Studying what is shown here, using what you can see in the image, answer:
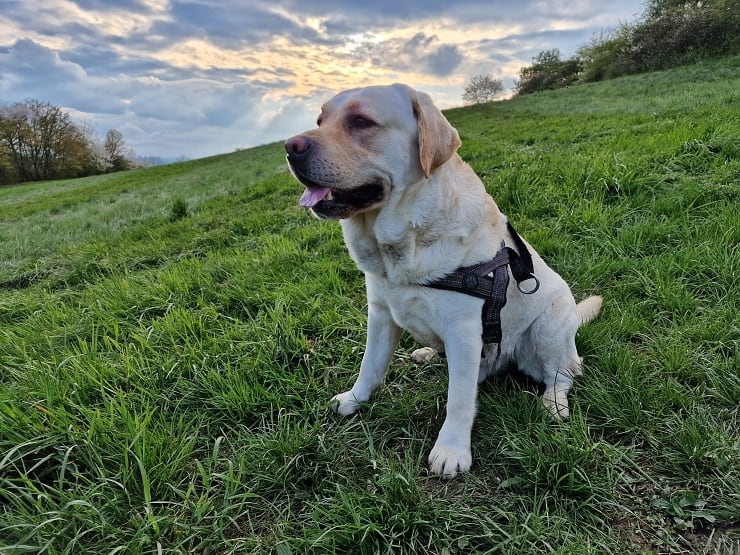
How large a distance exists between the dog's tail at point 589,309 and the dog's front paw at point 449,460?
1.32m

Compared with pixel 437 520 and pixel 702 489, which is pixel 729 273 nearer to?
pixel 702 489

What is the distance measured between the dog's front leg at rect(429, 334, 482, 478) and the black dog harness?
0.17 m

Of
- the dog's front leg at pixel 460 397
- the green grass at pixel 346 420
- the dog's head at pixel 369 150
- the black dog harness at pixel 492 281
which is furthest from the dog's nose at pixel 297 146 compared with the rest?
the green grass at pixel 346 420

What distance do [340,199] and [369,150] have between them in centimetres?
26

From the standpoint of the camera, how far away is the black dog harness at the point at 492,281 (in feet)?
6.90

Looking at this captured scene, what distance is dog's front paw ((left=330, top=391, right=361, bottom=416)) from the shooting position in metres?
2.42

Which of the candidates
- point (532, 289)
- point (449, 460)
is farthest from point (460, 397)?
point (532, 289)

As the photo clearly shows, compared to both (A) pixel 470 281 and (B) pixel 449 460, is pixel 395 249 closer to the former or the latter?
(A) pixel 470 281

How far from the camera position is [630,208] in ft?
14.2

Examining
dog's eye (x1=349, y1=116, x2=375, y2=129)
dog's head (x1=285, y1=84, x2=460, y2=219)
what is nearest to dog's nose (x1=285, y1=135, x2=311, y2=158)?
dog's head (x1=285, y1=84, x2=460, y2=219)

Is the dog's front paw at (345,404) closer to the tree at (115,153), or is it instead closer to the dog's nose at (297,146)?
the dog's nose at (297,146)

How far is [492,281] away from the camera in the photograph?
85.5 inches

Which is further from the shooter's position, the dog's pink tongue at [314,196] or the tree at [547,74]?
the tree at [547,74]

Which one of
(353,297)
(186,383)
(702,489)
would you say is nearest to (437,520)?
(702,489)
